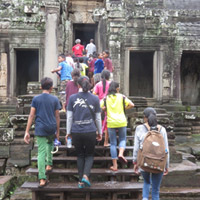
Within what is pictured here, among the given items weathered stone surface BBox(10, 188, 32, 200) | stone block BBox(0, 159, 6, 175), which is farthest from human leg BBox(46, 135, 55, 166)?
stone block BBox(0, 159, 6, 175)

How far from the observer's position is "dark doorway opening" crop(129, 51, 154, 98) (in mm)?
14047

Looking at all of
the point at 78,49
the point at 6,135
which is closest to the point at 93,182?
the point at 6,135

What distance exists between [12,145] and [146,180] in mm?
3329

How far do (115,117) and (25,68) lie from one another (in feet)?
34.3

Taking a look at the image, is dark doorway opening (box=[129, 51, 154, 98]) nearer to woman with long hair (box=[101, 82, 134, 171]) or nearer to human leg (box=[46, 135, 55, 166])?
woman with long hair (box=[101, 82, 134, 171])

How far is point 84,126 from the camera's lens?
4.11 m

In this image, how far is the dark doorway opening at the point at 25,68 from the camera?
14.1 metres

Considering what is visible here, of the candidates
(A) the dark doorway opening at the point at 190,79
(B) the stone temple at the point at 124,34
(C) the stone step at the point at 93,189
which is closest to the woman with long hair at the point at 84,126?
(C) the stone step at the point at 93,189

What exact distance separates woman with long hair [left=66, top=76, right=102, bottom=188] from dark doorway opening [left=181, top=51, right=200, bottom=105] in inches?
389

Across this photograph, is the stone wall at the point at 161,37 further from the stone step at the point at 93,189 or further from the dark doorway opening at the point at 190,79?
the stone step at the point at 93,189

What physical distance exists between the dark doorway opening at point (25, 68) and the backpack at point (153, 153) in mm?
11247

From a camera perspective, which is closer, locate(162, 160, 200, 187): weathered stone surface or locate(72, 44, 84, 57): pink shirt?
locate(162, 160, 200, 187): weathered stone surface

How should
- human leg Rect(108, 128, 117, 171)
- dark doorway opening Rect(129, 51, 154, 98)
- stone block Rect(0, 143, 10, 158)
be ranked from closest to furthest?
1. human leg Rect(108, 128, 117, 171)
2. stone block Rect(0, 143, 10, 158)
3. dark doorway opening Rect(129, 51, 154, 98)

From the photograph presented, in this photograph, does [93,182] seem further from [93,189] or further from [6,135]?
[6,135]
